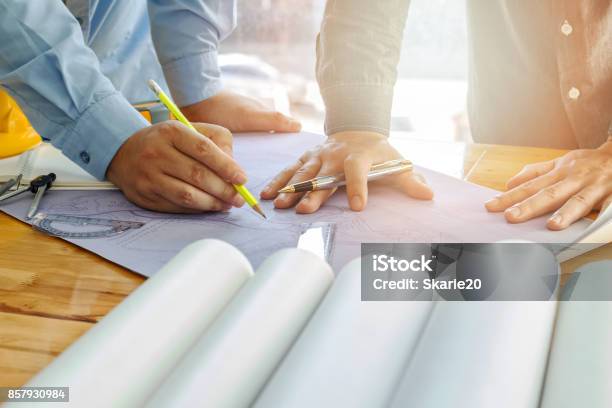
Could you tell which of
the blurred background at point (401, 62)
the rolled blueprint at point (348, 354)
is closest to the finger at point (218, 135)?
the rolled blueprint at point (348, 354)

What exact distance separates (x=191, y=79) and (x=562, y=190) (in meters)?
0.79

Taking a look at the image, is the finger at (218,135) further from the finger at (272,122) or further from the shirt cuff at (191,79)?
the shirt cuff at (191,79)

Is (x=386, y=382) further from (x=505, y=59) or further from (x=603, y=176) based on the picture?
(x=505, y=59)

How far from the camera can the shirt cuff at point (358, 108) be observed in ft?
3.26

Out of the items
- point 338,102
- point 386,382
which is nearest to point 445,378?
point 386,382

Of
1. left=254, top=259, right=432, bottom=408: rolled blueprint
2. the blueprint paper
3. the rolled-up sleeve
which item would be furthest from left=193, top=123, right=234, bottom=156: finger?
left=254, top=259, right=432, bottom=408: rolled blueprint

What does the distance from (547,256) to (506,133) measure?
0.88 metres

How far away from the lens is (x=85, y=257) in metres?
0.64

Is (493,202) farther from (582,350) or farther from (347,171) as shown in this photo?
(582,350)

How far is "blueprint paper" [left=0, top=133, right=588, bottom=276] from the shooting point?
65 cm

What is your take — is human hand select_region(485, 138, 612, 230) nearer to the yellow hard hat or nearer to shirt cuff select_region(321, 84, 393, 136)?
shirt cuff select_region(321, 84, 393, 136)

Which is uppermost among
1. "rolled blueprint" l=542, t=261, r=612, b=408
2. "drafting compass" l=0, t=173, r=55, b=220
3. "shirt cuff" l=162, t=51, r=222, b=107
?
"rolled blueprint" l=542, t=261, r=612, b=408

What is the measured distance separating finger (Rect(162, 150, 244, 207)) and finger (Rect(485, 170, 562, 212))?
0.32 m

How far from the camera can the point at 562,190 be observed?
769 millimetres
